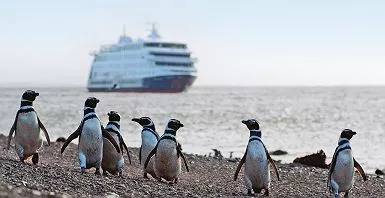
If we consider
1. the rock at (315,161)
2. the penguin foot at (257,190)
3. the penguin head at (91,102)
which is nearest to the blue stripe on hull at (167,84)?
the rock at (315,161)

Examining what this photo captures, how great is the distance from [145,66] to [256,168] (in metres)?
82.1

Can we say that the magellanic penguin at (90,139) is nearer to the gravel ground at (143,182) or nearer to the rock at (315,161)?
the gravel ground at (143,182)

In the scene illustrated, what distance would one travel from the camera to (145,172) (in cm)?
1177

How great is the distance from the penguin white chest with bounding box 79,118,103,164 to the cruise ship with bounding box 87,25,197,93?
7728 cm

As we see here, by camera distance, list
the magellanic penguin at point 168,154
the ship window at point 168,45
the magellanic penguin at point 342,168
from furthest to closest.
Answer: the ship window at point 168,45, the magellanic penguin at point 168,154, the magellanic penguin at point 342,168

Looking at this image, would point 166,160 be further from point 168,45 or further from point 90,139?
point 168,45

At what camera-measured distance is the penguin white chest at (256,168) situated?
10609 mm

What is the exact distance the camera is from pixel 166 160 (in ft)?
36.6

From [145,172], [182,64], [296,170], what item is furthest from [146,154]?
[182,64]

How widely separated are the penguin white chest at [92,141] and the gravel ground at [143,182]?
284mm

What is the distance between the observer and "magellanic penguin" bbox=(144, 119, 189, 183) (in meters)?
11.1

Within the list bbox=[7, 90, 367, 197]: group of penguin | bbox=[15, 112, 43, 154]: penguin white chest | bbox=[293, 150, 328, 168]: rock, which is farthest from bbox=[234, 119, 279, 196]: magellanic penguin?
bbox=[293, 150, 328, 168]: rock

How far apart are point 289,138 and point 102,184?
22517mm

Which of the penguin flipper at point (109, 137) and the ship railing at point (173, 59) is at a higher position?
the ship railing at point (173, 59)
